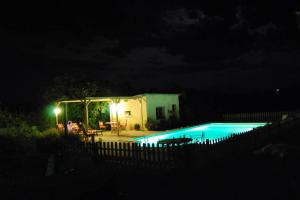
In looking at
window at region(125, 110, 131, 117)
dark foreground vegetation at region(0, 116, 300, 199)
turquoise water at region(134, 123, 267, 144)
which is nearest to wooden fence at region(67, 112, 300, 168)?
dark foreground vegetation at region(0, 116, 300, 199)

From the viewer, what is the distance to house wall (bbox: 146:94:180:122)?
71.9 ft

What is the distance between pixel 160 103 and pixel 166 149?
15.2 meters

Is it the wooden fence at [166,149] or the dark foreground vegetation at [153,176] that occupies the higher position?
the wooden fence at [166,149]

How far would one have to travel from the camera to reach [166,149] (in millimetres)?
7914

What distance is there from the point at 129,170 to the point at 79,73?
698 inches

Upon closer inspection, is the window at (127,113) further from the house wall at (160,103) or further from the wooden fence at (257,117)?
the wooden fence at (257,117)

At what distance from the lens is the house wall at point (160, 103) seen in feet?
71.9

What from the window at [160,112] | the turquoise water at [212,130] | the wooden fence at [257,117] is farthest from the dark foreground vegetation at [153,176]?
the wooden fence at [257,117]

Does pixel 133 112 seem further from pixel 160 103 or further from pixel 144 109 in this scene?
pixel 160 103

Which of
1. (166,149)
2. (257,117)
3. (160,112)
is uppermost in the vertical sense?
(160,112)

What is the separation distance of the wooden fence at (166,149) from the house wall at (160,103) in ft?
36.9

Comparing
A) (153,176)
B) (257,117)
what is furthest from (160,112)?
(153,176)

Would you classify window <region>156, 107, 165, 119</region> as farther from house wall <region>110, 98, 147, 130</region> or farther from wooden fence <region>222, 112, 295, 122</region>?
wooden fence <region>222, 112, 295, 122</region>

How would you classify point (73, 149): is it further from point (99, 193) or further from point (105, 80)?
point (105, 80)
